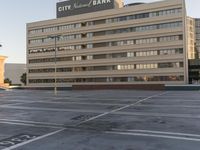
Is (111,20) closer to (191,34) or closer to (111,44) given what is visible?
(111,44)

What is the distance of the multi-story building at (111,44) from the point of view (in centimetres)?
7875

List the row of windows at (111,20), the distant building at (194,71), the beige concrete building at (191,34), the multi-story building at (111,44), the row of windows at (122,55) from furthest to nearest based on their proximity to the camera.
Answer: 1. the beige concrete building at (191,34)
2. the distant building at (194,71)
3. the row of windows at (111,20)
4. the row of windows at (122,55)
5. the multi-story building at (111,44)

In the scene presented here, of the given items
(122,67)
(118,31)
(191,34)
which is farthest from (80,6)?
(191,34)

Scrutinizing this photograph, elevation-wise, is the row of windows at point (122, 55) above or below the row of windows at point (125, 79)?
above

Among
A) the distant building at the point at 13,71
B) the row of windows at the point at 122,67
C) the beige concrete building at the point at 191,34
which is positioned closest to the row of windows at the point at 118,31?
the row of windows at the point at 122,67

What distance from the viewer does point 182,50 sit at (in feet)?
253

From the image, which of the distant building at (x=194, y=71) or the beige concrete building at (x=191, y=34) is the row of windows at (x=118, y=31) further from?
the beige concrete building at (x=191, y=34)

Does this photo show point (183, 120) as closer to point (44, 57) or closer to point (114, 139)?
point (114, 139)

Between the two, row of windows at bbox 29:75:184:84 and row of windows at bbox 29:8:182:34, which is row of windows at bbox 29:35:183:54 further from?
row of windows at bbox 29:75:184:84

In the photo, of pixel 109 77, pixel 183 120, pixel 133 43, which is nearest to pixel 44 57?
pixel 109 77

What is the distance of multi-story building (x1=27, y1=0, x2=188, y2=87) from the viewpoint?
7875 cm

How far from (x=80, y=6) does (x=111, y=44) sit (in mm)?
18784

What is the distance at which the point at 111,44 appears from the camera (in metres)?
89.8

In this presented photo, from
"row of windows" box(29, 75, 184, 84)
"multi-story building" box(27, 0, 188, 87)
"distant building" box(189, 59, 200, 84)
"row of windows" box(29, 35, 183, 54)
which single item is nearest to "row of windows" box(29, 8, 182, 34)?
"multi-story building" box(27, 0, 188, 87)
